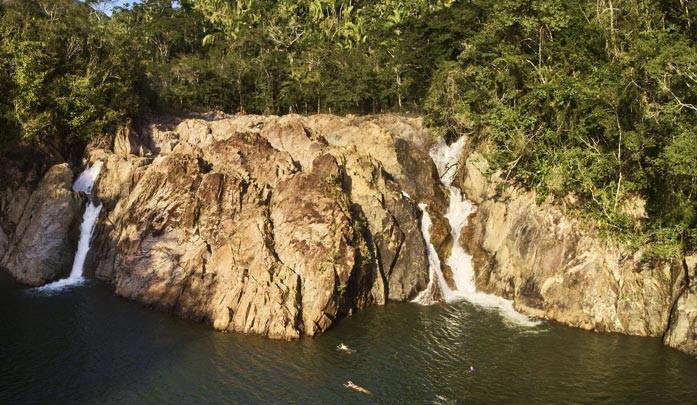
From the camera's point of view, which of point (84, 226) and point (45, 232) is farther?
point (84, 226)

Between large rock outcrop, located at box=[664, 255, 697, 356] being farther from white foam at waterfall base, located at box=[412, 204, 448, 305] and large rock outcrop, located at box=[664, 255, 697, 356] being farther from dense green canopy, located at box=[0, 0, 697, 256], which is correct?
white foam at waterfall base, located at box=[412, 204, 448, 305]

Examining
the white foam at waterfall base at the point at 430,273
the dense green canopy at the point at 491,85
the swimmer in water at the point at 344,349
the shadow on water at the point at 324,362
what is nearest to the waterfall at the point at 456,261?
the white foam at waterfall base at the point at 430,273

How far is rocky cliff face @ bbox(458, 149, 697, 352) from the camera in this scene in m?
39.5

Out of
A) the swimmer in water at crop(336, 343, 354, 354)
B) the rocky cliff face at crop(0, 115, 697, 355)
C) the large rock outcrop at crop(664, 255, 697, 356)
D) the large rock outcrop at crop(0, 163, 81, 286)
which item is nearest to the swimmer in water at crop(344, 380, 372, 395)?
the swimmer in water at crop(336, 343, 354, 354)

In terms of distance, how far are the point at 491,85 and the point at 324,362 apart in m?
32.2

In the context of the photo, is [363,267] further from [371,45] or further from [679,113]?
[371,45]

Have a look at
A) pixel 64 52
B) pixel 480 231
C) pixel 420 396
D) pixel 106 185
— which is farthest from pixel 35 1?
pixel 420 396

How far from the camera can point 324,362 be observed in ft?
115

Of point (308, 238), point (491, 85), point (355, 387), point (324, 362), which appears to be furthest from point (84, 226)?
point (491, 85)

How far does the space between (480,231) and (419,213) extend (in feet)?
19.1

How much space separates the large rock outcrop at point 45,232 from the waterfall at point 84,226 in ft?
2.00

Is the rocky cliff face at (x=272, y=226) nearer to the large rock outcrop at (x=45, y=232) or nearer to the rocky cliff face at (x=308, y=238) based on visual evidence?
the rocky cliff face at (x=308, y=238)

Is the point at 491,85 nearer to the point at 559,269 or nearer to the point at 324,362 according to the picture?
the point at 559,269

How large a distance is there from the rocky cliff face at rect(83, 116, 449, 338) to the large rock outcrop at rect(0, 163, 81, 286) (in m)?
2.53
